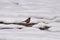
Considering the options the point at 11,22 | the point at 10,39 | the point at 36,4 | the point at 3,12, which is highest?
the point at 36,4

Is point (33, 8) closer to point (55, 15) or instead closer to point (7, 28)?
point (55, 15)

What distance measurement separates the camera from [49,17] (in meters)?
1.24

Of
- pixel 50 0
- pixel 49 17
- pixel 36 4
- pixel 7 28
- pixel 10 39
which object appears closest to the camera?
pixel 10 39

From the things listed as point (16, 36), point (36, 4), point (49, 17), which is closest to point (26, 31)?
point (16, 36)

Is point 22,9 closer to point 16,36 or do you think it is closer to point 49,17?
point 49,17

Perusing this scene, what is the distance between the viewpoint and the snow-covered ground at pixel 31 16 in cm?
98

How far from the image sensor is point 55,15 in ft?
4.18

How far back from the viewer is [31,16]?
1.25 m

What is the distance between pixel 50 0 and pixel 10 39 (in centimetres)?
83

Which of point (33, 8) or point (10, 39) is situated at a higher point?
point (33, 8)

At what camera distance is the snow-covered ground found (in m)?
0.98

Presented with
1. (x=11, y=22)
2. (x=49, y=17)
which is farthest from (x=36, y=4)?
(x=11, y=22)

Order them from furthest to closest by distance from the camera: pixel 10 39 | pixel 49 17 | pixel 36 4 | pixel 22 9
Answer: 1. pixel 36 4
2. pixel 22 9
3. pixel 49 17
4. pixel 10 39

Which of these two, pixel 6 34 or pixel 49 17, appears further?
pixel 49 17
